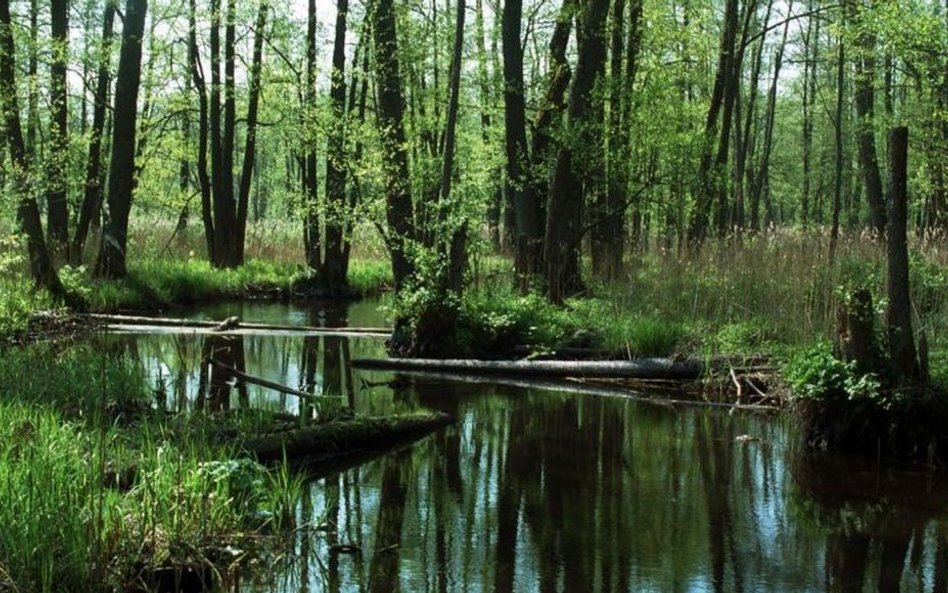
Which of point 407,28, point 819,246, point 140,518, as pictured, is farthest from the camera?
point 407,28

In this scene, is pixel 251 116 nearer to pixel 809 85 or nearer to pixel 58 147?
pixel 58 147

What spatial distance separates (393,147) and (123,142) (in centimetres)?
583

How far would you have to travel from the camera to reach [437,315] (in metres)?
12.7

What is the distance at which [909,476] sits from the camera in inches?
281

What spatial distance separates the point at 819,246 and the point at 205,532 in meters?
9.19

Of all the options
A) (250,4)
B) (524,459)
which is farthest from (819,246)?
(250,4)

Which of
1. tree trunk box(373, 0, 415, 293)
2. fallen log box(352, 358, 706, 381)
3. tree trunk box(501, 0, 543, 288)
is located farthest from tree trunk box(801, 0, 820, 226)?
fallen log box(352, 358, 706, 381)

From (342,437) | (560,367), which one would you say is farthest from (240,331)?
(342,437)

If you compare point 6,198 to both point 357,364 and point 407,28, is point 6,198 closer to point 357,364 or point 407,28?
point 357,364

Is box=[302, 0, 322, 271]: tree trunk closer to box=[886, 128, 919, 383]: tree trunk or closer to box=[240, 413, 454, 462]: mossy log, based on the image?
box=[240, 413, 454, 462]: mossy log

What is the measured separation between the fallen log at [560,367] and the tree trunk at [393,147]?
1.61 meters

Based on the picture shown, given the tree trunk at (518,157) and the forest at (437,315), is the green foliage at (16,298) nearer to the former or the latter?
the forest at (437,315)

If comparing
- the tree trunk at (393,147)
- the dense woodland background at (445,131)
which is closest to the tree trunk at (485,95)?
the dense woodland background at (445,131)

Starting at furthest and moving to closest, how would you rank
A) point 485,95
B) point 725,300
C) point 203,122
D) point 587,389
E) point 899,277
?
point 203,122
point 485,95
point 725,300
point 587,389
point 899,277
